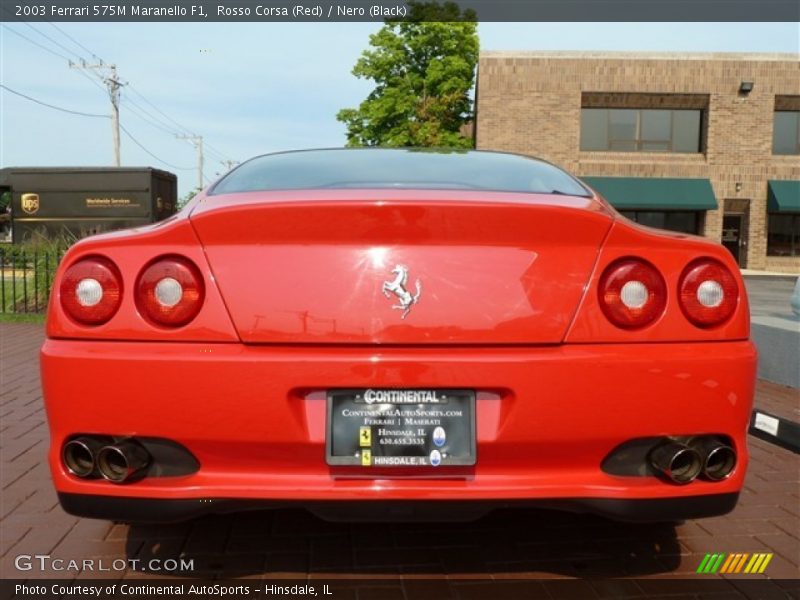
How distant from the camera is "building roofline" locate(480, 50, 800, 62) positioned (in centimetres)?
2555

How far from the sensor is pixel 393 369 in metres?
1.86

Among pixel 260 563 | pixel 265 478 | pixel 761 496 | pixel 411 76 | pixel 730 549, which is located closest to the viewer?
pixel 265 478

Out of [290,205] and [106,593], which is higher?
[290,205]

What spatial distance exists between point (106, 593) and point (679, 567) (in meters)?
1.97

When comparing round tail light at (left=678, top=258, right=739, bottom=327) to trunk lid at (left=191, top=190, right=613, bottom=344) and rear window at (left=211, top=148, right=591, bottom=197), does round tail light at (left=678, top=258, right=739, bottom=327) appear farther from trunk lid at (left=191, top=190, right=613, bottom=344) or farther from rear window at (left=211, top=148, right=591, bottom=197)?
rear window at (left=211, top=148, right=591, bottom=197)

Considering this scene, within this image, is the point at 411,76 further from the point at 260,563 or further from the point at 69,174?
the point at 260,563

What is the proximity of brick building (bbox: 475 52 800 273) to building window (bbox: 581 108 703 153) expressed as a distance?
0.04 m

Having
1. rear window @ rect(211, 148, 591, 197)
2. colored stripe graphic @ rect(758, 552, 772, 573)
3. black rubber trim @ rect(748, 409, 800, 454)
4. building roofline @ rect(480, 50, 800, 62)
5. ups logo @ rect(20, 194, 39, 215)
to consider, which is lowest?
colored stripe graphic @ rect(758, 552, 772, 573)

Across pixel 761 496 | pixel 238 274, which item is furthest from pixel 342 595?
pixel 761 496

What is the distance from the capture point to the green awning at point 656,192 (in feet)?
82.0

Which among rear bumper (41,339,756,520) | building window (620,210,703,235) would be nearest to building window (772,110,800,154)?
building window (620,210,703,235)

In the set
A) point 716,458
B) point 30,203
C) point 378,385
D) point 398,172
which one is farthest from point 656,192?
point 378,385

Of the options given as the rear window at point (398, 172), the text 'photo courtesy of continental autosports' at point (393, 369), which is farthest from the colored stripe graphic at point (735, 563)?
the rear window at point (398, 172)

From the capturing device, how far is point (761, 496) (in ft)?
10.4
